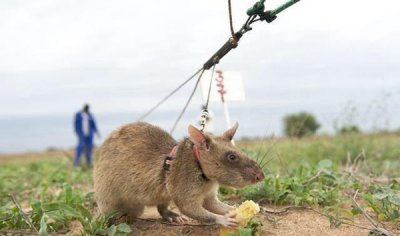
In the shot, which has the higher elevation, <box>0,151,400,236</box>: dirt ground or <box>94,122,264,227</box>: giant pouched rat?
<box>94,122,264,227</box>: giant pouched rat

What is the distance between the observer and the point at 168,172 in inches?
136

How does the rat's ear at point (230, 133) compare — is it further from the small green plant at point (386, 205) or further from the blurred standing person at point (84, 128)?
the blurred standing person at point (84, 128)

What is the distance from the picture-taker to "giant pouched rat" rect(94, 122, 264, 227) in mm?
3275

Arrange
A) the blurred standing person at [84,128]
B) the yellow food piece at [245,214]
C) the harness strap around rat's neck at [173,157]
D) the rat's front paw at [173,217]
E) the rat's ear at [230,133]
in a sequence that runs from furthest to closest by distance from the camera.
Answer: the blurred standing person at [84,128]
the rat's front paw at [173,217]
the rat's ear at [230,133]
the harness strap around rat's neck at [173,157]
the yellow food piece at [245,214]

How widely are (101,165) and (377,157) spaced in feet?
20.6

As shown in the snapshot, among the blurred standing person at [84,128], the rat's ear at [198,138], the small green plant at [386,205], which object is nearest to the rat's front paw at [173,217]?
the rat's ear at [198,138]

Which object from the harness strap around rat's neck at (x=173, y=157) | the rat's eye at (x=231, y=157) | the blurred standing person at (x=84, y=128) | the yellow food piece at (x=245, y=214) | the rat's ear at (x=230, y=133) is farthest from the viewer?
the blurred standing person at (x=84, y=128)

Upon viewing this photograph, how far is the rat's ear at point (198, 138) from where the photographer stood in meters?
3.32

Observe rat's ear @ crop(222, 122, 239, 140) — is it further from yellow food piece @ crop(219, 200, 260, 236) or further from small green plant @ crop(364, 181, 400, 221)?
small green plant @ crop(364, 181, 400, 221)

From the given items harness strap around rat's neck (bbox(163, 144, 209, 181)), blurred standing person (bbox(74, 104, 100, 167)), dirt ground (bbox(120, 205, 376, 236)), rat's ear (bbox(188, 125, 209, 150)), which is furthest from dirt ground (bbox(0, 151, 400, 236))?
blurred standing person (bbox(74, 104, 100, 167))

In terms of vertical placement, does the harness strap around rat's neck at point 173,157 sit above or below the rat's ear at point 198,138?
below

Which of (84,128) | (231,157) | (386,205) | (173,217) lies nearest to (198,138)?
(231,157)

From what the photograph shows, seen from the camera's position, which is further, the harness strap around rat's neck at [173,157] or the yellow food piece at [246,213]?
the harness strap around rat's neck at [173,157]

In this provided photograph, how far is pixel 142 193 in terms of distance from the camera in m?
3.57
